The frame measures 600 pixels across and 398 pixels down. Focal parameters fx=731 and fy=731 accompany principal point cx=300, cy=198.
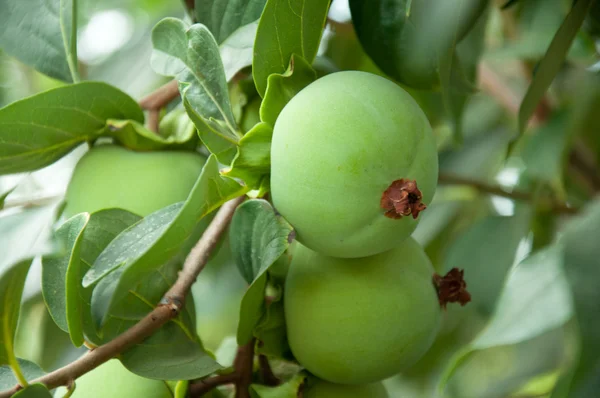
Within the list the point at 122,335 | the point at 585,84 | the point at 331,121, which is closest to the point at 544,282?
→ the point at 331,121

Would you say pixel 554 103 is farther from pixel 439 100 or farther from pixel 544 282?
pixel 544 282

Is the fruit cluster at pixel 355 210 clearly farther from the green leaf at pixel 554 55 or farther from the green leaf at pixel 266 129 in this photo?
the green leaf at pixel 554 55

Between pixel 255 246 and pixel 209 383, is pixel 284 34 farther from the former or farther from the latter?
pixel 209 383

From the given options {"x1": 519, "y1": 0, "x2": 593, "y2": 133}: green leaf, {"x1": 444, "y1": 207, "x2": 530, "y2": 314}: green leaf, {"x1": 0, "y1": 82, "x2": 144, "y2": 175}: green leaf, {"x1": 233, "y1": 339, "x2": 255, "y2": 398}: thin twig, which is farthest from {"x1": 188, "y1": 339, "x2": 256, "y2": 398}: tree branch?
{"x1": 444, "y1": 207, "x2": 530, "y2": 314}: green leaf

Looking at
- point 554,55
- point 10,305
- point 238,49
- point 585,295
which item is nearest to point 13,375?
point 10,305

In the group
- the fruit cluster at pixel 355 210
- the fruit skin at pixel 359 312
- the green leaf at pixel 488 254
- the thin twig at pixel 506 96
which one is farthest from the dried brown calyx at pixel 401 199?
the thin twig at pixel 506 96

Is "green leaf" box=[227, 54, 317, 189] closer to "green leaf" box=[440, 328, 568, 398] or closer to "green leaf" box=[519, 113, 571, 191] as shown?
"green leaf" box=[519, 113, 571, 191]
